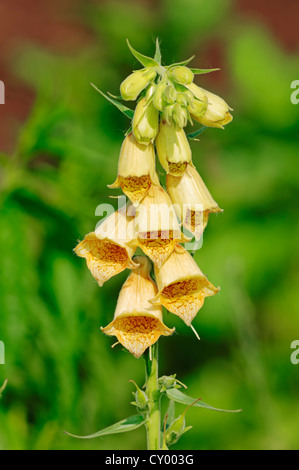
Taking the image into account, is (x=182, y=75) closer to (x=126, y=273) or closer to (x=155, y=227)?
(x=155, y=227)

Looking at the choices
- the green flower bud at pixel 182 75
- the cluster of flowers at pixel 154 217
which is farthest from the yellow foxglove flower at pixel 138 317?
the green flower bud at pixel 182 75

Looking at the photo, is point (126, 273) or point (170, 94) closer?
point (170, 94)

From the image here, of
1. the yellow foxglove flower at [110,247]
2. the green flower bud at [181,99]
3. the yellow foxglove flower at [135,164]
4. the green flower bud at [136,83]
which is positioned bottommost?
the yellow foxglove flower at [110,247]

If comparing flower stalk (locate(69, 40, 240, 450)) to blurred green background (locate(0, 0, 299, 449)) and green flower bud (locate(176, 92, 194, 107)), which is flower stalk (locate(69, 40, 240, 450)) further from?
blurred green background (locate(0, 0, 299, 449))

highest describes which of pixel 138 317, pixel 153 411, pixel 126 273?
pixel 126 273

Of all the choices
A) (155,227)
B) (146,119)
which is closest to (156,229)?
(155,227)

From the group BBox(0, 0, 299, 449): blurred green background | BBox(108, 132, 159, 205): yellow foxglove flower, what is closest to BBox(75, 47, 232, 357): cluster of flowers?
BBox(108, 132, 159, 205): yellow foxglove flower

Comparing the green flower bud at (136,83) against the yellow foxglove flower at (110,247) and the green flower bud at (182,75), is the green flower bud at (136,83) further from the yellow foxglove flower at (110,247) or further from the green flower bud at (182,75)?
the yellow foxglove flower at (110,247)

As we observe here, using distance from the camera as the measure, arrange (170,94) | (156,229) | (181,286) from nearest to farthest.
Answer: (170,94) → (156,229) → (181,286)
